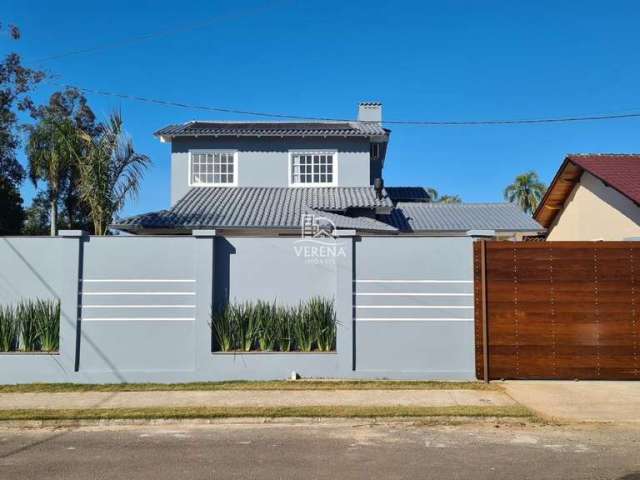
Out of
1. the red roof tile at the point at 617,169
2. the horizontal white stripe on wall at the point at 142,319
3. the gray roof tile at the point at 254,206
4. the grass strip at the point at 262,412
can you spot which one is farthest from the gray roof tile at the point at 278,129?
the grass strip at the point at 262,412

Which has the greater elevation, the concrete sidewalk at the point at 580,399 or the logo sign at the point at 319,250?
the logo sign at the point at 319,250

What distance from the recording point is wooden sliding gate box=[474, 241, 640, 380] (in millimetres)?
10250

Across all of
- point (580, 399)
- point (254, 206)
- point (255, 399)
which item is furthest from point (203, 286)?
point (254, 206)

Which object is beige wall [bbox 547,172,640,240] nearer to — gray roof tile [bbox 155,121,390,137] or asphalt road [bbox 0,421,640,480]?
gray roof tile [bbox 155,121,390,137]

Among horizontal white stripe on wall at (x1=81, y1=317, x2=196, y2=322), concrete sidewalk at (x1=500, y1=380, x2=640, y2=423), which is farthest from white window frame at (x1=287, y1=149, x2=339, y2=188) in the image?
concrete sidewalk at (x1=500, y1=380, x2=640, y2=423)

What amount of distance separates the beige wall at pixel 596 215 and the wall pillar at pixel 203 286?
418 inches

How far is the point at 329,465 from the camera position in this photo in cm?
615

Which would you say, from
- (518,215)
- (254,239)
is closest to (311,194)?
(518,215)

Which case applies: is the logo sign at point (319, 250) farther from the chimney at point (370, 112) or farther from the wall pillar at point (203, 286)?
the chimney at point (370, 112)

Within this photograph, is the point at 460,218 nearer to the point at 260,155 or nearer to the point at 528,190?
the point at 260,155

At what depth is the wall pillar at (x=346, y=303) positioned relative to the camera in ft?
34.1

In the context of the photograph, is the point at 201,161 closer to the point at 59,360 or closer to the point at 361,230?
the point at 361,230

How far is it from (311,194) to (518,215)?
7.66 meters

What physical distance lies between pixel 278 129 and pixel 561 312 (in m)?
14.4
